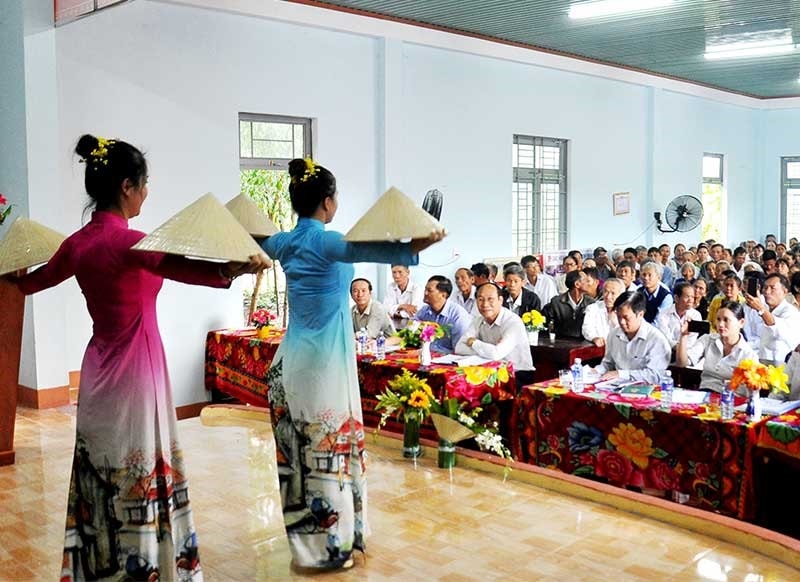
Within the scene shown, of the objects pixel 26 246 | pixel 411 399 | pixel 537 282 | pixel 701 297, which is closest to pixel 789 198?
pixel 537 282

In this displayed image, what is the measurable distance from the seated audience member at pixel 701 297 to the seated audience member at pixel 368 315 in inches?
103

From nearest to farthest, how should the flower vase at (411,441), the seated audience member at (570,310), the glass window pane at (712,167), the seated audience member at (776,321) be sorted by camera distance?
the flower vase at (411,441) < the seated audience member at (776,321) < the seated audience member at (570,310) < the glass window pane at (712,167)

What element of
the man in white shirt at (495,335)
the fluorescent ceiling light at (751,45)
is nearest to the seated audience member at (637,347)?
the man in white shirt at (495,335)

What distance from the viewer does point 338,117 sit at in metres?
8.62

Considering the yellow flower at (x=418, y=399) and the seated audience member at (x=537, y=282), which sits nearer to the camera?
the yellow flower at (x=418, y=399)

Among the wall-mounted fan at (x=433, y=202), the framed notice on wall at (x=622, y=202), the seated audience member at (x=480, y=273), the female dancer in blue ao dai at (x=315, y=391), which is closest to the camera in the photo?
the female dancer in blue ao dai at (x=315, y=391)

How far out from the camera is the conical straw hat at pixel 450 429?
4.79 metres

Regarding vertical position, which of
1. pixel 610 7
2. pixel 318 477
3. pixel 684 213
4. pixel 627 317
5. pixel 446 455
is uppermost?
pixel 610 7

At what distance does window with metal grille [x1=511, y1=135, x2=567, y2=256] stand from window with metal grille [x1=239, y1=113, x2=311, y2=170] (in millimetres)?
3308

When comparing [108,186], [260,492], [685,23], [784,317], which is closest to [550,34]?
Answer: [685,23]

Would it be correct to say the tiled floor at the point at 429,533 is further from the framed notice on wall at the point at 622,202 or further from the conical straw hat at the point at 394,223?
the framed notice on wall at the point at 622,202

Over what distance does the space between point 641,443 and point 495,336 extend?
1677 millimetres

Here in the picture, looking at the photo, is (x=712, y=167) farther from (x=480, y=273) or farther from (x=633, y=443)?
(x=633, y=443)

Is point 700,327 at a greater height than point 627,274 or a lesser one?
lesser
